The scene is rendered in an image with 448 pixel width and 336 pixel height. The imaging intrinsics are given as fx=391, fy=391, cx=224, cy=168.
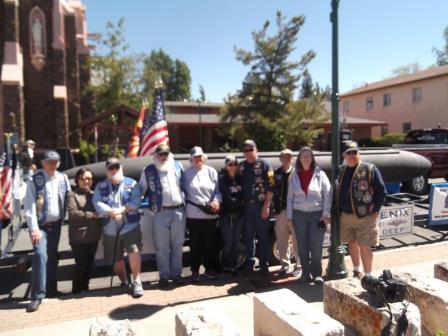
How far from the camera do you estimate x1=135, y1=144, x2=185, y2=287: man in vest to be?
504 cm

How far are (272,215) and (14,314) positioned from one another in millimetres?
3490

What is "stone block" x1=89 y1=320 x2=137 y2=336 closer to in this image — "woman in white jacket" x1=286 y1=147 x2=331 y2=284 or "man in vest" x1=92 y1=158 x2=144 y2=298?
"man in vest" x1=92 y1=158 x2=144 y2=298

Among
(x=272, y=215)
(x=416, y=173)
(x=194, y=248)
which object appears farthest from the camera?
(x=416, y=173)

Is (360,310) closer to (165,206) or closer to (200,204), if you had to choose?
(200,204)

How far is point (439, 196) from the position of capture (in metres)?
7.64

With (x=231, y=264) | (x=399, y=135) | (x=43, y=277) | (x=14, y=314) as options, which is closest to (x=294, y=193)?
(x=231, y=264)

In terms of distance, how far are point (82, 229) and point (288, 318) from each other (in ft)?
9.88

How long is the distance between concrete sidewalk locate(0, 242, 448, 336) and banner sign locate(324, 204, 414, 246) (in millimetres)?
1189

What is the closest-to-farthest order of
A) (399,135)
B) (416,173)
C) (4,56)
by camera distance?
(416,173) → (4,56) → (399,135)

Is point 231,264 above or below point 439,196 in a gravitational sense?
below

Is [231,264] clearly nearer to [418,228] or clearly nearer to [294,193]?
[294,193]

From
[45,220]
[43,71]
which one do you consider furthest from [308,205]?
[43,71]

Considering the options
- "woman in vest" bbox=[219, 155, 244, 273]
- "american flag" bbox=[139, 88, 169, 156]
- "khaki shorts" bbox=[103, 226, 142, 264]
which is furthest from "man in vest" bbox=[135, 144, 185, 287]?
"american flag" bbox=[139, 88, 169, 156]

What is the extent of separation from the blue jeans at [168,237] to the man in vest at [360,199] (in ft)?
6.85
